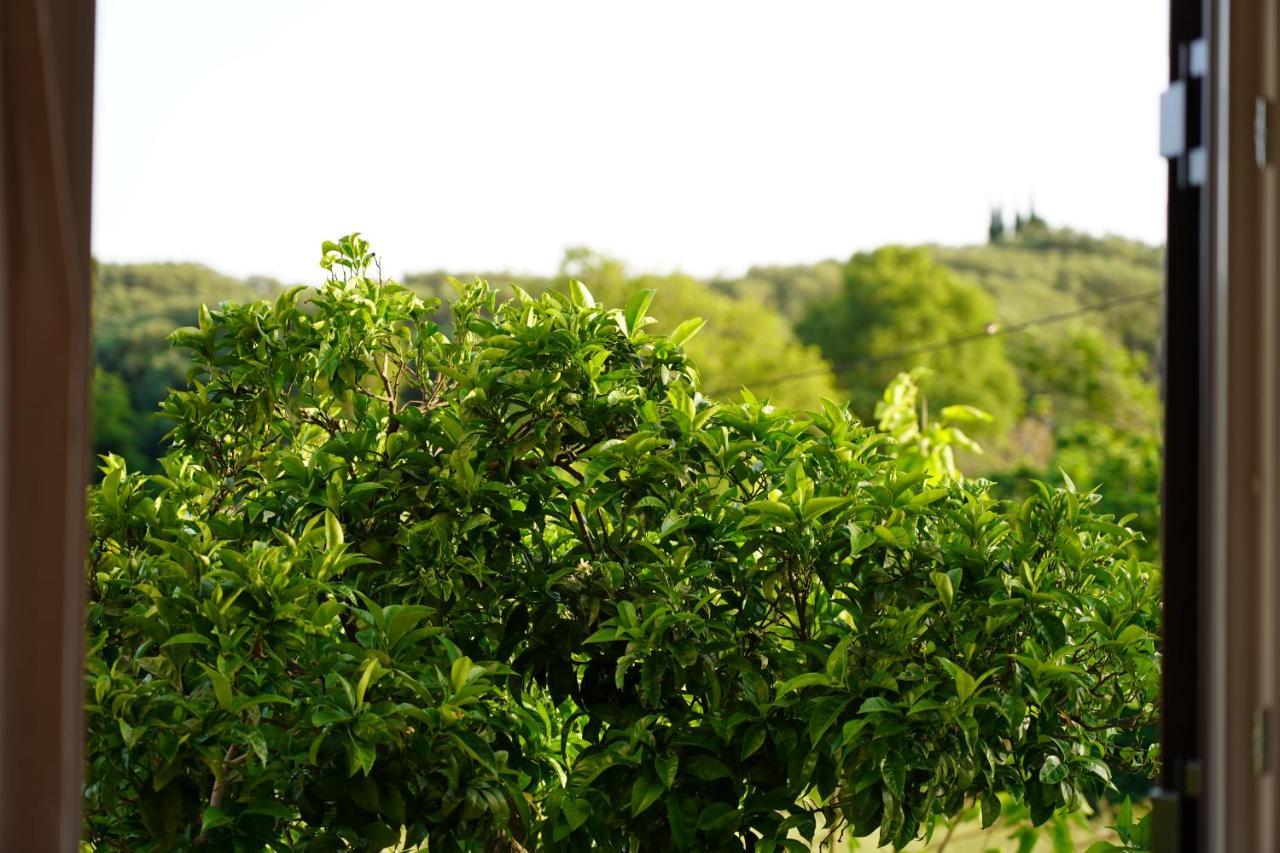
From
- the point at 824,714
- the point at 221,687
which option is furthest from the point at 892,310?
the point at 221,687

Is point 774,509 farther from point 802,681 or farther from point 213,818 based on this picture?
point 213,818

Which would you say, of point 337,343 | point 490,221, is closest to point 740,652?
point 337,343

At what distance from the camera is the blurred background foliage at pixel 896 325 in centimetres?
1459

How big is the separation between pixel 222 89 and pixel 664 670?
16.0 metres

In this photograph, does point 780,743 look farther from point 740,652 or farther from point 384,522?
point 384,522

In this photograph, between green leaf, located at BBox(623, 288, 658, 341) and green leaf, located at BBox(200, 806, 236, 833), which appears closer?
green leaf, located at BBox(200, 806, 236, 833)

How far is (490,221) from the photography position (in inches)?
653

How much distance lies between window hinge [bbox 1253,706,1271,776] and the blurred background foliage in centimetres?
1352

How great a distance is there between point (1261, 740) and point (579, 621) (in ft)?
2.85

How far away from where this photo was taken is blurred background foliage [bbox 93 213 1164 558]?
14594 mm

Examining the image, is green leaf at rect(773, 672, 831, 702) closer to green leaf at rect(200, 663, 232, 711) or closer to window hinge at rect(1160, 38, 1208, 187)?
green leaf at rect(200, 663, 232, 711)

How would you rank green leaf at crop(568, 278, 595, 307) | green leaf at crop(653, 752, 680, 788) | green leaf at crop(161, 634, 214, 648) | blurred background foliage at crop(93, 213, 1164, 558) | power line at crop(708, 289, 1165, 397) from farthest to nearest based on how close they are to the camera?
blurred background foliage at crop(93, 213, 1164, 558), power line at crop(708, 289, 1165, 397), green leaf at crop(568, 278, 595, 307), green leaf at crop(653, 752, 680, 788), green leaf at crop(161, 634, 214, 648)

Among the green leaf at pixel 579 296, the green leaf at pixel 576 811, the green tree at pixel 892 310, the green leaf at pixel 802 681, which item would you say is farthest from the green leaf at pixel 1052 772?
the green tree at pixel 892 310

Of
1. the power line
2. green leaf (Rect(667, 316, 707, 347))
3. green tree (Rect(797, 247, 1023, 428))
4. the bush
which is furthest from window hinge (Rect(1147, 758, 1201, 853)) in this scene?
green tree (Rect(797, 247, 1023, 428))
